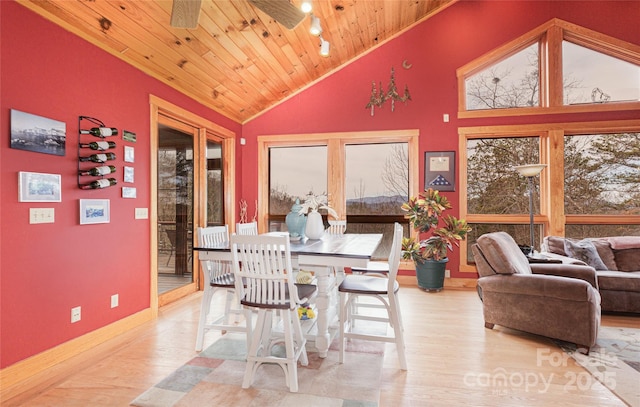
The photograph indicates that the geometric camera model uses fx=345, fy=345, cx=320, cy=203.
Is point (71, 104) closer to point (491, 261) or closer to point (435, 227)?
point (491, 261)

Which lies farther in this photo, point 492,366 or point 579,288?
point 579,288

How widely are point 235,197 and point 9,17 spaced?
11.4 feet

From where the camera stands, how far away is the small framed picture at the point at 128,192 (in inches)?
128

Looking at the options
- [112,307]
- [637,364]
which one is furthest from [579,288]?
[112,307]

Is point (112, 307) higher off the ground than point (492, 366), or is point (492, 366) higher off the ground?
point (112, 307)

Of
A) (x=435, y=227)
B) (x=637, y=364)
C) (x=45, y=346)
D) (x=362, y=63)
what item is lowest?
(x=637, y=364)

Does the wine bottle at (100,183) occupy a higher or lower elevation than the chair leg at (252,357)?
higher

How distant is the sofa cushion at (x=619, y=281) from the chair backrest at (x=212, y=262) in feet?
12.5

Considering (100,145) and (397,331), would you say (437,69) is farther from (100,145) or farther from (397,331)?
(100,145)

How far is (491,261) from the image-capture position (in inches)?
126

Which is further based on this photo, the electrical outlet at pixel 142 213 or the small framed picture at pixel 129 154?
the electrical outlet at pixel 142 213

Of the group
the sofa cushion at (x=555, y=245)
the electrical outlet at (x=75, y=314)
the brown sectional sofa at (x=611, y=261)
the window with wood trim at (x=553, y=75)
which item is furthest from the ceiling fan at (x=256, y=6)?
the sofa cushion at (x=555, y=245)

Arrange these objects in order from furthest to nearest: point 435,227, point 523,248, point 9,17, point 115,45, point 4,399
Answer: point 435,227, point 523,248, point 115,45, point 9,17, point 4,399

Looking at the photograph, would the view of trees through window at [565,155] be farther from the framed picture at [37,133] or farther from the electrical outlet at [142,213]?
the framed picture at [37,133]
